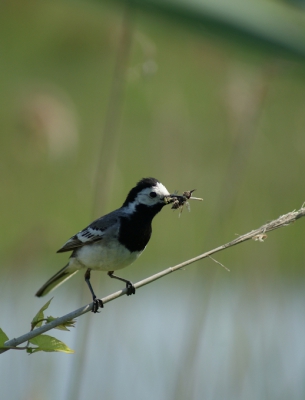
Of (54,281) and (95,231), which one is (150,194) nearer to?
(95,231)

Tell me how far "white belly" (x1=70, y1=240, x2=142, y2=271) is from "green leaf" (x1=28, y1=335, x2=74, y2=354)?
1.45m

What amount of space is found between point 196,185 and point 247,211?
0.47 metres

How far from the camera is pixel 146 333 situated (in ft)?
13.9

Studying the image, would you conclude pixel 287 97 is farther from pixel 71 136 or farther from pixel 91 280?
pixel 91 280

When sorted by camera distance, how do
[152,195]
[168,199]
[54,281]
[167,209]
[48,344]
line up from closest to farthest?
[48,344] → [168,199] → [152,195] → [54,281] → [167,209]

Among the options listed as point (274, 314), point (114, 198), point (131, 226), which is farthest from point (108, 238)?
point (114, 198)

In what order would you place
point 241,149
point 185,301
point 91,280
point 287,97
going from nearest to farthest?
point 241,149 < point 91,280 < point 185,301 < point 287,97

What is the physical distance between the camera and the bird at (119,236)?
2968mm

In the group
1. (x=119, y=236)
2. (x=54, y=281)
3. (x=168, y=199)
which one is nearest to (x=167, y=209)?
(x=54, y=281)

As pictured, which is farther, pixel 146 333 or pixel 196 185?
pixel 196 185

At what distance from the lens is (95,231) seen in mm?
3096

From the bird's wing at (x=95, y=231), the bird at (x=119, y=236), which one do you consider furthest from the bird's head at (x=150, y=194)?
the bird's wing at (x=95, y=231)

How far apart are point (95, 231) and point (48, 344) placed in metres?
1.62

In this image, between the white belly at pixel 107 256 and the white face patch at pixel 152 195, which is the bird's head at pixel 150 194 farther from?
the white belly at pixel 107 256
